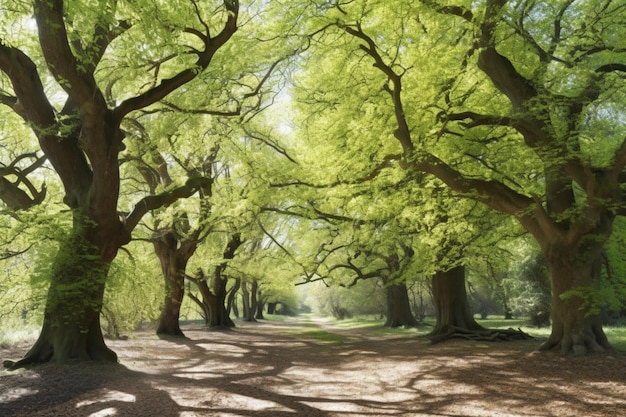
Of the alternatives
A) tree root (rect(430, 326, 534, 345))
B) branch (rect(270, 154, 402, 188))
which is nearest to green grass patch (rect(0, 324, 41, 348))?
branch (rect(270, 154, 402, 188))

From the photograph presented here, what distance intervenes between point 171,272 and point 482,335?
13.7 metres

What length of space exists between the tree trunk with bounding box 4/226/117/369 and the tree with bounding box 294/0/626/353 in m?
7.42

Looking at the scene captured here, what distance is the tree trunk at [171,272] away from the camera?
1969cm

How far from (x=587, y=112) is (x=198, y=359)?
41.1ft

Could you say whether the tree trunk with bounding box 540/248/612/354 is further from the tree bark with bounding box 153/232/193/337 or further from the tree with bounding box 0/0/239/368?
the tree bark with bounding box 153/232/193/337

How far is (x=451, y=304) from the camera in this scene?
17.6 m

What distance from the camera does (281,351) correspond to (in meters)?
15.6

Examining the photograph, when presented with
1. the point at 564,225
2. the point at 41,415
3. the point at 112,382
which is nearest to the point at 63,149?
the point at 112,382

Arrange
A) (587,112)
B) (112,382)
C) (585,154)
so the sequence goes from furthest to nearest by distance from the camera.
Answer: (587,112) → (585,154) → (112,382)

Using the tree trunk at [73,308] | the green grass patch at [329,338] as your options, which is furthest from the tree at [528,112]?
the green grass patch at [329,338]

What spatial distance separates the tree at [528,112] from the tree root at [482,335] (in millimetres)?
4899

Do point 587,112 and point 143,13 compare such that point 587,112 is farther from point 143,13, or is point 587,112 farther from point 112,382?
point 112,382

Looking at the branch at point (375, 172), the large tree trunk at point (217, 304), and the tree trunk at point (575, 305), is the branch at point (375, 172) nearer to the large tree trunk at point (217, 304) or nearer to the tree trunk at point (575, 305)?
the tree trunk at point (575, 305)

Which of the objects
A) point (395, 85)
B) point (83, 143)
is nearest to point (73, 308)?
point (83, 143)
